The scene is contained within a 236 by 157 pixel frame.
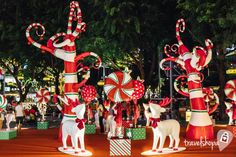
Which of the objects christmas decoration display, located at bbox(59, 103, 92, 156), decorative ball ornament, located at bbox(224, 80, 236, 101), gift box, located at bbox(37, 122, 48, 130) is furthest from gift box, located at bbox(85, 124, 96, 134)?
christmas decoration display, located at bbox(59, 103, 92, 156)

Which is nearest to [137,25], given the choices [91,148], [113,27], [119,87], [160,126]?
[113,27]

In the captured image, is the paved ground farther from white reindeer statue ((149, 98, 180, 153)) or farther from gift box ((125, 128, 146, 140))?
white reindeer statue ((149, 98, 180, 153))

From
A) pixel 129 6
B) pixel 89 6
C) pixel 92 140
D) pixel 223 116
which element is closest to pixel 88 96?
pixel 92 140

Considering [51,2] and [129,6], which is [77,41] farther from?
[129,6]

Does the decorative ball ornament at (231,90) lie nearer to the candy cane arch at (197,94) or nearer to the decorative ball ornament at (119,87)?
the candy cane arch at (197,94)

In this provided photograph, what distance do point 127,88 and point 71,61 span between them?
2.92 meters

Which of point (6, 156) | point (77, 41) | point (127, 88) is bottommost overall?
point (6, 156)

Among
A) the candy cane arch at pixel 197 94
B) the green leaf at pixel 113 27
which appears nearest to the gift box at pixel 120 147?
the candy cane arch at pixel 197 94

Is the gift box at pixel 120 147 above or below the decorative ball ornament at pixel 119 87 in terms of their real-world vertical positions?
below

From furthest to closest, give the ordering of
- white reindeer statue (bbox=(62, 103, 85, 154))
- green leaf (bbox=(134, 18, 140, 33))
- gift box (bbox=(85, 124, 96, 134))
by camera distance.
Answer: green leaf (bbox=(134, 18, 140, 33)) < gift box (bbox=(85, 124, 96, 134)) < white reindeer statue (bbox=(62, 103, 85, 154))

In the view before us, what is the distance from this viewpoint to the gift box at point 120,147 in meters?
11.5

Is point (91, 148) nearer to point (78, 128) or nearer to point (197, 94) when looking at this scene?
point (78, 128)

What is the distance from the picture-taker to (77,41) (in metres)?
22.8

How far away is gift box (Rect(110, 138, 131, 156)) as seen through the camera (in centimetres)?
1152
